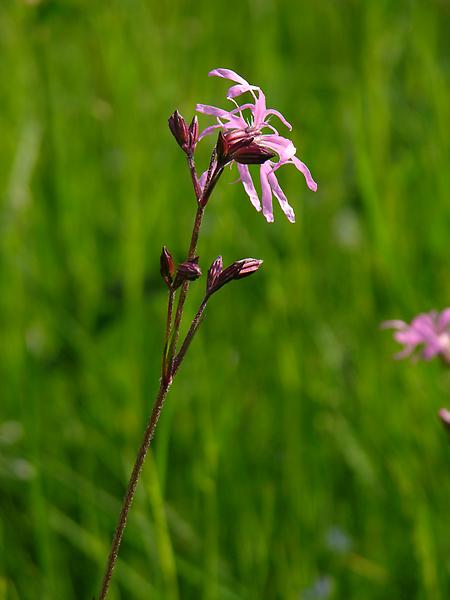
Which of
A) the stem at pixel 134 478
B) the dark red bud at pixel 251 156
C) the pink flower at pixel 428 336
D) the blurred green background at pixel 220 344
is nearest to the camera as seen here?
the stem at pixel 134 478

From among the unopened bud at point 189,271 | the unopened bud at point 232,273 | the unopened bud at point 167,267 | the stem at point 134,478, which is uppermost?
the unopened bud at point 232,273

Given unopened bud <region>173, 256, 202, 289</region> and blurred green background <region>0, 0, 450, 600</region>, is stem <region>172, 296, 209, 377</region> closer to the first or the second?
unopened bud <region>173, 256, 202, 289</region>

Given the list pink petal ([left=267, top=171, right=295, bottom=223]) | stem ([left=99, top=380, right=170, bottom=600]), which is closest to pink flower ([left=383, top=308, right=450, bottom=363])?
pink petal ([left=267, top=171, right=295, bottom=223])

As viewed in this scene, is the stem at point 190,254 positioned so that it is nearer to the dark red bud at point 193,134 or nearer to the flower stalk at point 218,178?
the flower stalk at point 218,178

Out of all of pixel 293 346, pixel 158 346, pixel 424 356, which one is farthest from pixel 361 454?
pixel 158 346

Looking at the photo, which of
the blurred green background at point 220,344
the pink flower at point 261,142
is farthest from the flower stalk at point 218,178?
the blurred green background at point 220,344

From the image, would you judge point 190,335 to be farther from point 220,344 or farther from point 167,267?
point 220,344
